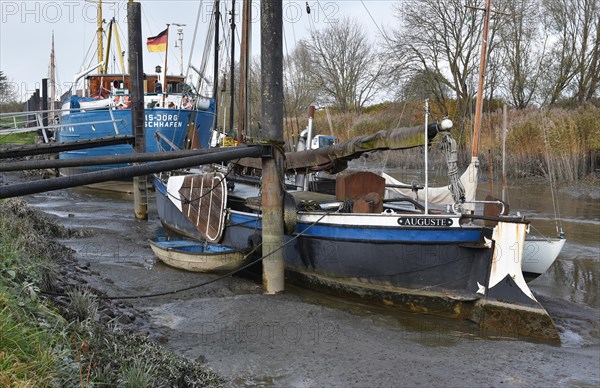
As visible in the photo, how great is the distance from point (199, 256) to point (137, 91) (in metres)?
6.97

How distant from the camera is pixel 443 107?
32906mm

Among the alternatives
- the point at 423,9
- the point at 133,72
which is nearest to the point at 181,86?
the point at 133,72

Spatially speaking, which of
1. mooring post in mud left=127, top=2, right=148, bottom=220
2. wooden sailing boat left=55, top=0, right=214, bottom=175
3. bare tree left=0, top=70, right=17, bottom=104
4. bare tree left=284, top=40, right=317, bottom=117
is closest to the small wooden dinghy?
mooring post in mud left=127, top=2, right=148, bottom=220

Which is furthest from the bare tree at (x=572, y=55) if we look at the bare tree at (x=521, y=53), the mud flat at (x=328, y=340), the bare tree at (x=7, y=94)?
the bare tree at (x=7, y=94)

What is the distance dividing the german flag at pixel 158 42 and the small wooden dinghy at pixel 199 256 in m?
12.5

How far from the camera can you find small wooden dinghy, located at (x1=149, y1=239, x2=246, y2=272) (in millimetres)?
10398

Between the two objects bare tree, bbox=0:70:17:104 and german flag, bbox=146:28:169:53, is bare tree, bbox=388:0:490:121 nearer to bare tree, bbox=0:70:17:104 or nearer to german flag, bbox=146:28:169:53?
german flag, bbox=146:28:169:53

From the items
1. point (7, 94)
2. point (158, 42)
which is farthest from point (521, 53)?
point (7, 94)

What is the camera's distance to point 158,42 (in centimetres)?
2281

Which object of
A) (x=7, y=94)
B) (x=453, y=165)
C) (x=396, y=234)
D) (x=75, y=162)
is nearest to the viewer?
(x=75, y=162)

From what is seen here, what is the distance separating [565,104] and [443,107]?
622 cm

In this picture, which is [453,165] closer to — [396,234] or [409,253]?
[396,234]

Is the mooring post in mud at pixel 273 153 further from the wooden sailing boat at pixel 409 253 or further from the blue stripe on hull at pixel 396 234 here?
the blue stripe on hull at pixel 396 234

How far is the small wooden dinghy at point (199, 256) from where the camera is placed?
10398mm
